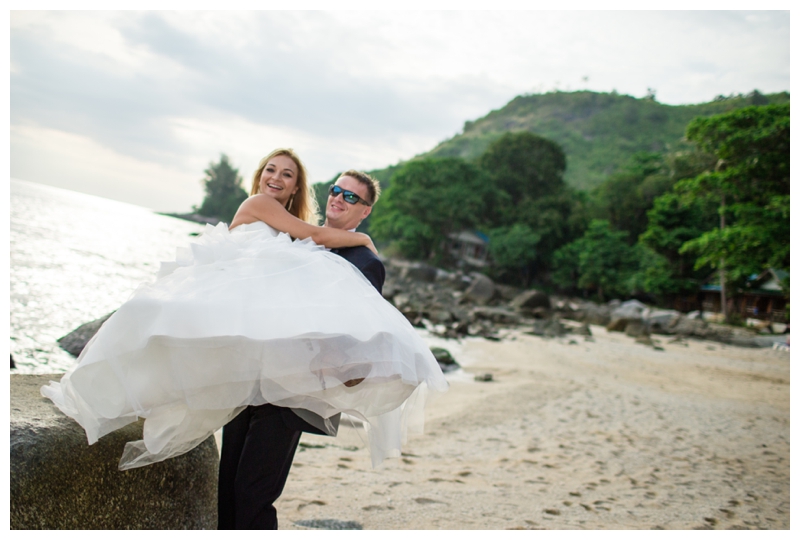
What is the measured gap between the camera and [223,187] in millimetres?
69500

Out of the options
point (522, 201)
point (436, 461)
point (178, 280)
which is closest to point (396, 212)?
point (522, 201)

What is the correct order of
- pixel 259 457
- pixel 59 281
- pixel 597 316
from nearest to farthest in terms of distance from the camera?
pixel 259 457
pixel 59 281
pixel 597 316

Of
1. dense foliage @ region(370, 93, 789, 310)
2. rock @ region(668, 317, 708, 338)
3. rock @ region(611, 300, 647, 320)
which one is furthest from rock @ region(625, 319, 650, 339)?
dense foliage @ region(370, 93, 789, 310)

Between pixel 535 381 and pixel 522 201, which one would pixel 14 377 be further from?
pixel 522 201

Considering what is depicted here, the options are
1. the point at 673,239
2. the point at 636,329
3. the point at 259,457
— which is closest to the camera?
the point at 259,457

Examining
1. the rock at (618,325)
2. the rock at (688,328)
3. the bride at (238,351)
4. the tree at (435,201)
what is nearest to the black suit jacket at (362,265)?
the bride at (238,351)

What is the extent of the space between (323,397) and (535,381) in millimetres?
9185

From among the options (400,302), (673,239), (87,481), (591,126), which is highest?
(591,126)

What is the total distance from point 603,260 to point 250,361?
3645cm

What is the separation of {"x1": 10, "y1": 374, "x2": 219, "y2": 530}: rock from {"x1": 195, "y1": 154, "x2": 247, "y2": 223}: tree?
225 feet

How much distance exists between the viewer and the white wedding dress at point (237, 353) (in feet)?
6.71

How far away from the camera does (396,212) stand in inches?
1745

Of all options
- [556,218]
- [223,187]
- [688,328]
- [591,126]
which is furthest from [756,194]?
[591,126]

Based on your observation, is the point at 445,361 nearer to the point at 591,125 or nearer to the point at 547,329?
the point at 547,329
